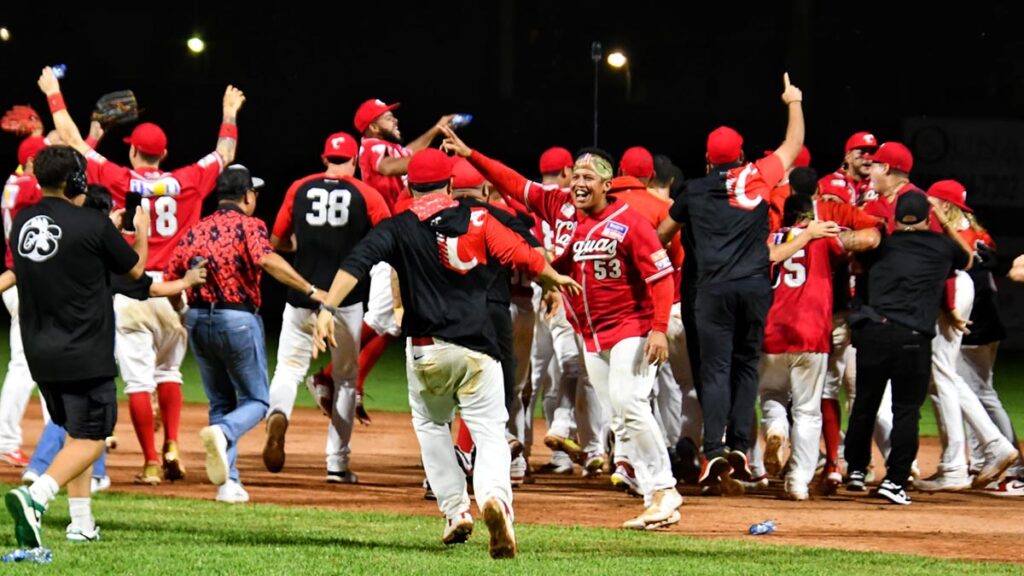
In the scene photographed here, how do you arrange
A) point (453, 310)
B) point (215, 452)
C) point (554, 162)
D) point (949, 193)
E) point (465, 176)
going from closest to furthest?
point (453, 310), point (215, 452), point (465, 176), point (554, 162), point (949, 193)

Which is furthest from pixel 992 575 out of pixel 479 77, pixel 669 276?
pixel 479 77

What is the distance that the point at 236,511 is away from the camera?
962cm

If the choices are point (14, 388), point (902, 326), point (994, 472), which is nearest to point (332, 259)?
point (14, 388)

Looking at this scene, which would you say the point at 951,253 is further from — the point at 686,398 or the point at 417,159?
the point at 417,159

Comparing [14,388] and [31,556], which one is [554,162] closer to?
[14,388]

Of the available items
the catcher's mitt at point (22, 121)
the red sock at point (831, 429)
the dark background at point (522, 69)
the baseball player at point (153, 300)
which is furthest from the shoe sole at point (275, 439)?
the dark background at point (522, 69)

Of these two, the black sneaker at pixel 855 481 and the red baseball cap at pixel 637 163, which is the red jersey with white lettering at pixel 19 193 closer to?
the red baseball cap at pixel 637 163

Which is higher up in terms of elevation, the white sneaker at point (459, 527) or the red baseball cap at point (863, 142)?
the red baseball cap at point (863, 142)

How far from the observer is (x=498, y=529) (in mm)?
7598

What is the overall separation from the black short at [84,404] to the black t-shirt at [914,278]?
17.1ft

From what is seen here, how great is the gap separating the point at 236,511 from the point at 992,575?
174 inches

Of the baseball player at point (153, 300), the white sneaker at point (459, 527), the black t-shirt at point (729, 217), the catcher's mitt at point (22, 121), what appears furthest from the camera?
the catcher's mitt at point (22, 121)

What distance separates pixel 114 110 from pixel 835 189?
530 centimetres

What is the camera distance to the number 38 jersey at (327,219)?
11.2 metres
